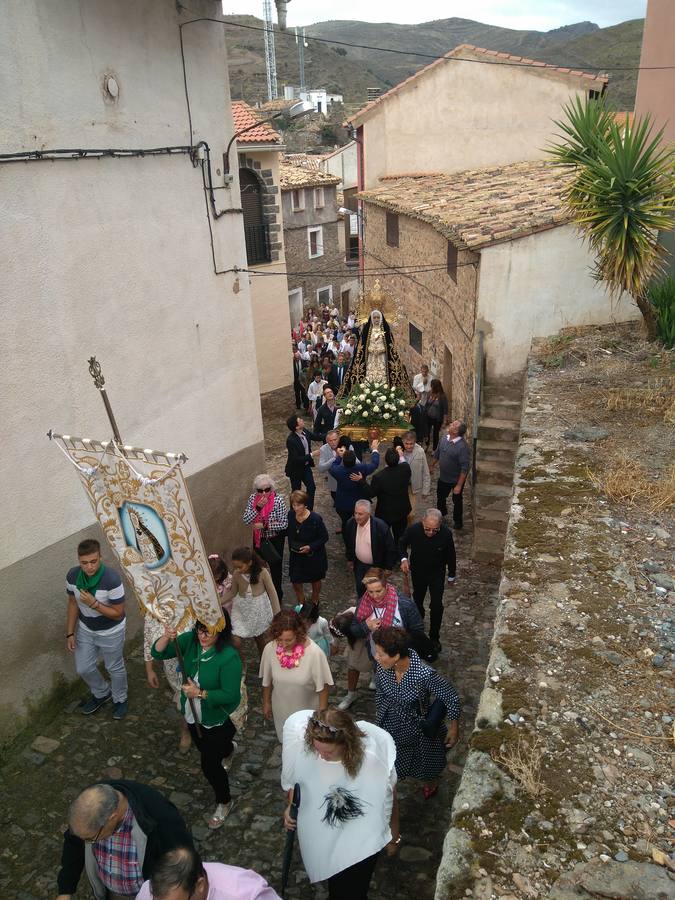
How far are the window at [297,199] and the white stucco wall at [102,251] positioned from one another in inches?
814

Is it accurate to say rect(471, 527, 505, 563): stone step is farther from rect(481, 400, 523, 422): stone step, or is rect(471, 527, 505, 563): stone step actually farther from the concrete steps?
rect(481, 400, 523, 422): stone step

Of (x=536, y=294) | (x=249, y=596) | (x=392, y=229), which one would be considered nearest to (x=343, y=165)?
(x=392, y=229)

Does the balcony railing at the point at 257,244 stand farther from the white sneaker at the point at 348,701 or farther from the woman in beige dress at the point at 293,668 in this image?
the woman in beige dress at the point at 293,668

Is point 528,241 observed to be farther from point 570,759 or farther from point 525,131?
point 525,131

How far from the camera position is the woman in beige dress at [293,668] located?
4.47m

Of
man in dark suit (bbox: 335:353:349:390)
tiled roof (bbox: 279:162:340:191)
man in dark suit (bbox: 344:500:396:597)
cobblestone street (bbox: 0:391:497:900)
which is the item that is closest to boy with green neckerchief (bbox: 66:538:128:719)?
cobblestone street (bbox: 0:391:497:900)

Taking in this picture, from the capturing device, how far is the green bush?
9.33m

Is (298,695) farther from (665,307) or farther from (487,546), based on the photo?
(665,307)

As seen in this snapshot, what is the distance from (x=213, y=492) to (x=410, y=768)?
471cm

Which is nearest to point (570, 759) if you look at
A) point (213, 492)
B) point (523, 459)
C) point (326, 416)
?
point (523, 459)

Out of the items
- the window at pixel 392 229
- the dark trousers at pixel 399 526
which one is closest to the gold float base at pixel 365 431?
the dark trousers at pixel 399 526

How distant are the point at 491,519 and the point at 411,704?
460 centimetres

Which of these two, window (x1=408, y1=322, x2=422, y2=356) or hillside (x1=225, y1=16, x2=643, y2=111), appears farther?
hillside (x1=225, y1=16, x2=643, y2=111)

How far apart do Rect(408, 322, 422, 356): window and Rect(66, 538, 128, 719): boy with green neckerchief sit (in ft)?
42.4
